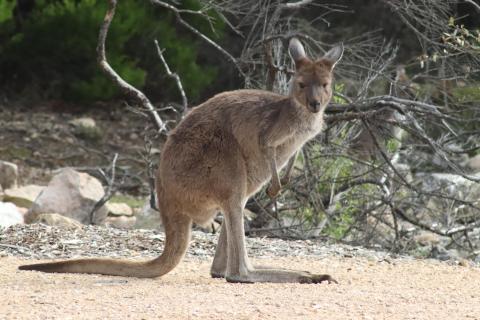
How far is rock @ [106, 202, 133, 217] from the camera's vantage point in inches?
450

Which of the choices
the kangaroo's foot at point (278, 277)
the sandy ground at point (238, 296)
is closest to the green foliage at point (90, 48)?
the sandy ground at point (238, 296)

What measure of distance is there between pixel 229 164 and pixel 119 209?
18.5 feet

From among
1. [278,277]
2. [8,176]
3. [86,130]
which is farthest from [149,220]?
[86,130]

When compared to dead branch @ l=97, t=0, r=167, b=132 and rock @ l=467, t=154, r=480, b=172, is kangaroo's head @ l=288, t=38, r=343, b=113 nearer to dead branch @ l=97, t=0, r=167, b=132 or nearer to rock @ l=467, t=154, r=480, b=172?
dead branch @ l=97, t=0, r=167, b=132

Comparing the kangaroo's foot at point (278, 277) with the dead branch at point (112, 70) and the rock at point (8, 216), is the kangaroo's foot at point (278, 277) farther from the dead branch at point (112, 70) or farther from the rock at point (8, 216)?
the dead branch at point (112, 70)

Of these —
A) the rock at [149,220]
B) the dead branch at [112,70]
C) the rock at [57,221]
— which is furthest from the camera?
the rock at [149,220]

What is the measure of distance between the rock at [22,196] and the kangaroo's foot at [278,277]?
5.88 m

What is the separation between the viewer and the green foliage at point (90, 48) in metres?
15.4

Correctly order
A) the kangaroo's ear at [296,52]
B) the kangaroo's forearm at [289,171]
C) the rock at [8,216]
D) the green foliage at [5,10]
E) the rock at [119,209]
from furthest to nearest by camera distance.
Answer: the green foliage at [5,10], the rock at [119,209], the rock at [8,216], the kangaroo's forearm at [289,171], the kangaroo's ear at [296,52]

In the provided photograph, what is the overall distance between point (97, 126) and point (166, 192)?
10.0 metres

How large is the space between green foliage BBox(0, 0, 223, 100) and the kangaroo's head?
8498mm

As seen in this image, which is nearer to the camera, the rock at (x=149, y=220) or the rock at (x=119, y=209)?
the rock at (x=149, y=220)

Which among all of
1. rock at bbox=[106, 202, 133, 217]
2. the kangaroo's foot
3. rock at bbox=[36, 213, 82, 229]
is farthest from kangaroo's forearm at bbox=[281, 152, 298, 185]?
rock at bbox=[106, 202, 133, 217]

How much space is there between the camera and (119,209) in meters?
11.6
